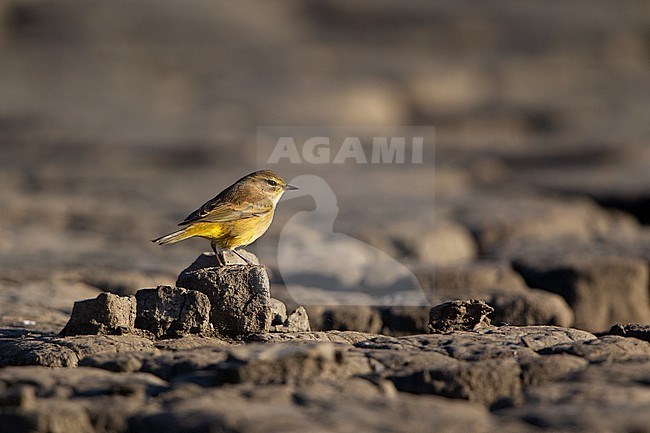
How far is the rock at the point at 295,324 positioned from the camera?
5.93 m

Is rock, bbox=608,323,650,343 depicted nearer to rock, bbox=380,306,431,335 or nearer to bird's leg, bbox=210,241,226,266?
rock, bbox=380,306,431,335

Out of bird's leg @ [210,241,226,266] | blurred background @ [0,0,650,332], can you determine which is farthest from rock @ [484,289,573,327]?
bird's leg @ [210,241,226,266]

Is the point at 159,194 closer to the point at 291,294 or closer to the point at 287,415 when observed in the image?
the point at 291,294

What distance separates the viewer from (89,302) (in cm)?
568

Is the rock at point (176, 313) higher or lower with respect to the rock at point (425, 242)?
lower

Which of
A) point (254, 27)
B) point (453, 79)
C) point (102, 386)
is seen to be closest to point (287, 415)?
point (102, 386)

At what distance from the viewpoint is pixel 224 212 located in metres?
6.65

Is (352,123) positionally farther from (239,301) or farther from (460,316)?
(239,301)

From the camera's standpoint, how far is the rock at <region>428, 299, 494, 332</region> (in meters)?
6.01

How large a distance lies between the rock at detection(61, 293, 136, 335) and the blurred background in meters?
1.12

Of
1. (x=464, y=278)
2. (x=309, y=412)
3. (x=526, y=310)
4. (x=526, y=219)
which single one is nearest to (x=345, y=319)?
(x=526, y=310)

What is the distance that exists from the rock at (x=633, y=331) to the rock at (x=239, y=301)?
6.35 ft

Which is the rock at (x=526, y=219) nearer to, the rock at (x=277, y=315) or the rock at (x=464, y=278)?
the rock at (x=464, y=278)

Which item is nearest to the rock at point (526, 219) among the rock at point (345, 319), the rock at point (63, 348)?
the rock at point (345, 319)
